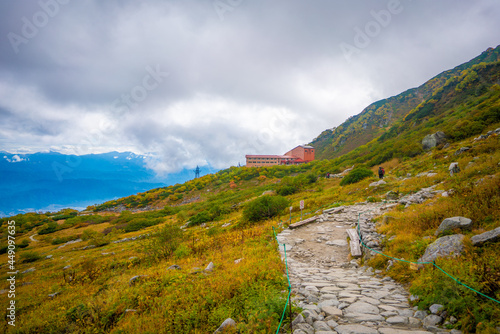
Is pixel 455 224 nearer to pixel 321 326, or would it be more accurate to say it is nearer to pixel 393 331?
pixel 393 331

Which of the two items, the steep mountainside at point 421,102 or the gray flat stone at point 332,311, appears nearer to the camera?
the gray flat stone at point 332,311

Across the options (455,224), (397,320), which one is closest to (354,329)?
(397,320)

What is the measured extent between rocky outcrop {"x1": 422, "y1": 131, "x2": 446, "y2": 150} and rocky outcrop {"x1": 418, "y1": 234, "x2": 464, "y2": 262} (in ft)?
91.0

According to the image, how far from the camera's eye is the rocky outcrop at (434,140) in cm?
2509

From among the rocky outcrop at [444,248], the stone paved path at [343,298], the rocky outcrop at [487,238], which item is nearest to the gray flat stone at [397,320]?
the stone paved path at [343,298]

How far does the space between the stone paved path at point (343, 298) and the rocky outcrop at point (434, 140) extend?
26741 mm

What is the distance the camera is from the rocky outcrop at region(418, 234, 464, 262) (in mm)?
4273

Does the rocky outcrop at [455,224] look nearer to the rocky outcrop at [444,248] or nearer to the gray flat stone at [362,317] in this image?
the rocky outcrop at [444,248]

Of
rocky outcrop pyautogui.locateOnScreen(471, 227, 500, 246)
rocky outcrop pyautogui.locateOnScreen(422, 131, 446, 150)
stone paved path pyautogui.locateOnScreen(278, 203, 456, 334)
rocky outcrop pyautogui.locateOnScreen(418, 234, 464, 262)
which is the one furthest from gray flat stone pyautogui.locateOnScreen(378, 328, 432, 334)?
rocky outcrop pyautogui.locateOnScreen(422, 131, 446, 150)

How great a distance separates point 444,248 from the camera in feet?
14.6

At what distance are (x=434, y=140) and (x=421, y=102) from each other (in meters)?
103

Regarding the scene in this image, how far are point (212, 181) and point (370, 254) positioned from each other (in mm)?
73380

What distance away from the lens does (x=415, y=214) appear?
7.16 m

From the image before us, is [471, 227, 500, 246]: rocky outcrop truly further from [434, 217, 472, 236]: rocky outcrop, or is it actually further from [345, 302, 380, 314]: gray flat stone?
[345, 302, 380, 314]: gray flat stone
